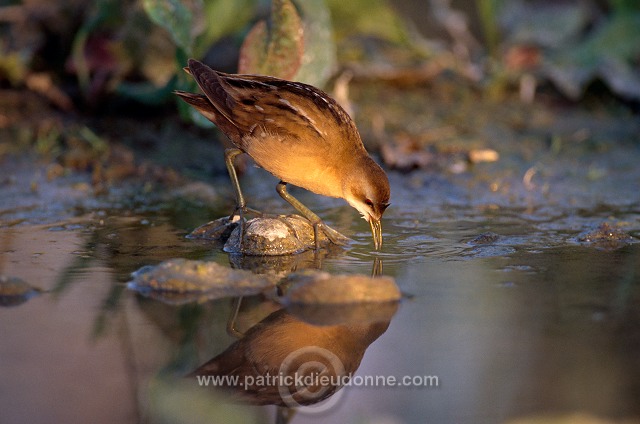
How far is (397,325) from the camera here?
11.3ft

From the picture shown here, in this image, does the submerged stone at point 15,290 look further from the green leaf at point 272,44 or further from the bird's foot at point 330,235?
the green leaf at point 272,44

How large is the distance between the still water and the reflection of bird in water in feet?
0.16

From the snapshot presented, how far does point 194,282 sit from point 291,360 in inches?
34.6

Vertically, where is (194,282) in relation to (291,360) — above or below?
above

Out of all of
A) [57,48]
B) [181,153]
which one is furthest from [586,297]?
[57,48]

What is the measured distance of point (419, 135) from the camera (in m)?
7.09

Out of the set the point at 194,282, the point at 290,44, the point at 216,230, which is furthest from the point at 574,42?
the point at 194,282

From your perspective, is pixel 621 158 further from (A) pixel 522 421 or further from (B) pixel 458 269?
(A) pixel 522 421

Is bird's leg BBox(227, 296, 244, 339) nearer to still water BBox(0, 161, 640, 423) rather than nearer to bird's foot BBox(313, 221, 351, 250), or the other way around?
still water BBox(0, 161, 640, 423)

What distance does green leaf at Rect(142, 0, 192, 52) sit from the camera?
5.73m

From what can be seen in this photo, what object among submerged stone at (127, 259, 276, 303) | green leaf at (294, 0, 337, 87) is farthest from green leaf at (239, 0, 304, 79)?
submerged stone at (127, 259, 276, 303)

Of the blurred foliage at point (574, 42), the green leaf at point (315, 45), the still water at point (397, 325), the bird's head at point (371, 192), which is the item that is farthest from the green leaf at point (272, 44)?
the blurred foliage at point (574, 42)

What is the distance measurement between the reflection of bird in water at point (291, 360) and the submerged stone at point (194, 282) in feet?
1.31

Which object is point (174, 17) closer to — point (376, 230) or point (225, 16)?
point (225, 16)
